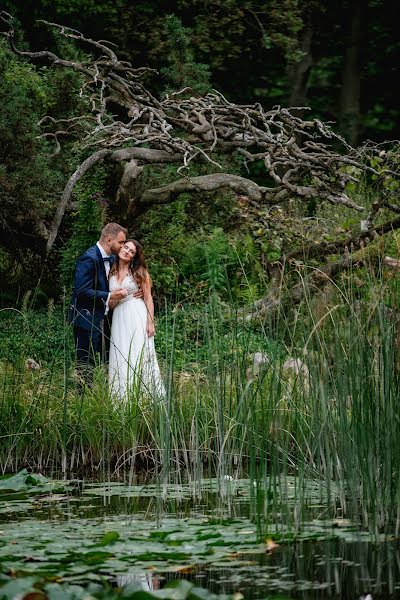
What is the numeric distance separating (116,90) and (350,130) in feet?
30.0

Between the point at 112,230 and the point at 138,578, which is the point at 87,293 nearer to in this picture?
the point at 112,230

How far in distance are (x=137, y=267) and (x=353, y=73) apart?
512 inches

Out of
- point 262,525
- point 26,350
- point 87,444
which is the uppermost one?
point 26,350

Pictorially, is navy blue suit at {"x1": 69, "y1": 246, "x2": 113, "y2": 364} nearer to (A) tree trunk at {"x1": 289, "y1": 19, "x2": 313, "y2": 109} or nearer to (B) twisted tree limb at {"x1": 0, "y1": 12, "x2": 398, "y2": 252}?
(B) twisted tree limb at {"x1": 0, "y1": 12, "x2": 398, "y2": 252}

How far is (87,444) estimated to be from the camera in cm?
721

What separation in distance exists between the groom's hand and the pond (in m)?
3.27

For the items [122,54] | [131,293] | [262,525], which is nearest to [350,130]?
[122,54]

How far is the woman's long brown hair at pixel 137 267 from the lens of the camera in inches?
339

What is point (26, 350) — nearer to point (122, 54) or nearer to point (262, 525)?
point (262, 525)

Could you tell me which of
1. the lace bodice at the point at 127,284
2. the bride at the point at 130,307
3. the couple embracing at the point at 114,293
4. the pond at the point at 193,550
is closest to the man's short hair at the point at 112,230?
the couple embracing at the point at 114,293

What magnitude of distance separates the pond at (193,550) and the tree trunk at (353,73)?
604 inches

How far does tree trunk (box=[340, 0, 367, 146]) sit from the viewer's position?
20.2 m

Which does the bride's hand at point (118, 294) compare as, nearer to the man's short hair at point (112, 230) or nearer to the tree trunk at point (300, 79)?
the man's short hair at point (112, 230)

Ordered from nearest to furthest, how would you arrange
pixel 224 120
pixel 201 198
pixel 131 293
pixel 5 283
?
1. pixel 131 293
2. pixel 224 120
3. pixel 201 198
4. pixel 5 283
